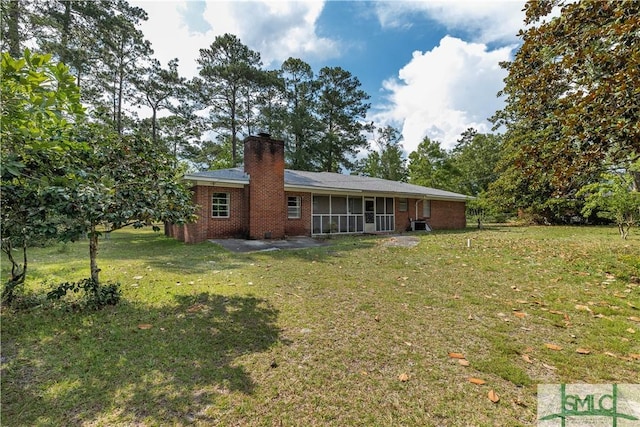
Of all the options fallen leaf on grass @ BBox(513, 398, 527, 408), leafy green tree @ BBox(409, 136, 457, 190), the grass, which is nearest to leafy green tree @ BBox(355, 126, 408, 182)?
leafy green tree @ BBox(409, 136, 457, 190)

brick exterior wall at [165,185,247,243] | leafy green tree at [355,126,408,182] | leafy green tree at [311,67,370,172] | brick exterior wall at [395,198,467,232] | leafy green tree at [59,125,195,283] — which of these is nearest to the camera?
leafy green tree at [59,125,195,283]

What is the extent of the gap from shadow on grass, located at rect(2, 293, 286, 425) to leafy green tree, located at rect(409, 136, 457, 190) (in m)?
33.8

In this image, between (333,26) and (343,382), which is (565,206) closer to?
(333,26)

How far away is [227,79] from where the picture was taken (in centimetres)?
2612

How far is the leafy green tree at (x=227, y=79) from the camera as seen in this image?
83.8ft

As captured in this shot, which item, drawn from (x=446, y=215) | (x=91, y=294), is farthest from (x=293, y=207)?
(x=446, y=215)

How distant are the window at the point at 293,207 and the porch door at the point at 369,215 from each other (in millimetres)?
4407

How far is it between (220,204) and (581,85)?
11383 mm

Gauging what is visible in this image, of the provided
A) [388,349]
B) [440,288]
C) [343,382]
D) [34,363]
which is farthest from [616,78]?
[34,363]

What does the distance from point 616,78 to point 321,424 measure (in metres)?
5.25

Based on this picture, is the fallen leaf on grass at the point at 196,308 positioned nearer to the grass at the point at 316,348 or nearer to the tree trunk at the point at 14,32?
the grass at the point at 316,348

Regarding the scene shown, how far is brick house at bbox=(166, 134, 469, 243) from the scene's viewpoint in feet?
39.0

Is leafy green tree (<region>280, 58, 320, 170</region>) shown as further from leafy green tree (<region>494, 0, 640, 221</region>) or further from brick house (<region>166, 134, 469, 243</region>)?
leafy green tree (<region>494, 0, 640, 221</region>)

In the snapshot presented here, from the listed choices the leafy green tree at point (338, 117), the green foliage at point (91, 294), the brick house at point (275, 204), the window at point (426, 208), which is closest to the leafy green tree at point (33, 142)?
the green foliage at point (91, 294)
